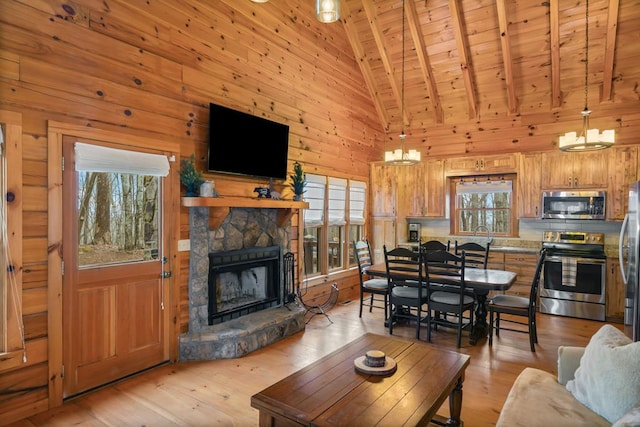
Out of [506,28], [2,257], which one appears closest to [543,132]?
[506,28]

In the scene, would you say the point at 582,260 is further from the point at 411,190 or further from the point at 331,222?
the point at 331,222

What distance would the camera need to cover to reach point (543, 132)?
6.15m

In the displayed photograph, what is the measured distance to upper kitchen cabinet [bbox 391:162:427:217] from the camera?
6914 mm

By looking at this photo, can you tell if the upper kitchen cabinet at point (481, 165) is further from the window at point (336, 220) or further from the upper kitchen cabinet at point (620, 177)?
the window at point (336, 220)

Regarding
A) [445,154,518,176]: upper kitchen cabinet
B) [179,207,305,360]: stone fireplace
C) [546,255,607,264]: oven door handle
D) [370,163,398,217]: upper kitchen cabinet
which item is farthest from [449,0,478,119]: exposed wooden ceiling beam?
[179,207,305,360]: stone fireplace

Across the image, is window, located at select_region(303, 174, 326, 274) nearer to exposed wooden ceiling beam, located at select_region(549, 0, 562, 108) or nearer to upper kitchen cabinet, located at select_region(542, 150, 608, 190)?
upper kitchen cabinet, located at select_region(542, 150, 608, 190)


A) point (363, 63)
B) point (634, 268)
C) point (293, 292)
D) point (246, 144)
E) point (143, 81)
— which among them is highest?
point (363, 63)

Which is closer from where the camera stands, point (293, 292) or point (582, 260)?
point (293, 292)

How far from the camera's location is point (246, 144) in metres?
4.39

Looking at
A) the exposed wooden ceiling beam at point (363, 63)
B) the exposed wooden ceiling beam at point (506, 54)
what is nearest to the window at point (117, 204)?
the exposed wooden ceiling beam at point (363, 63)

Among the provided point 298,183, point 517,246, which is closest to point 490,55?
point 517,246

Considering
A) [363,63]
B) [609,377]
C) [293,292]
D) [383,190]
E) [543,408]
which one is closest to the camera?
[609,377]

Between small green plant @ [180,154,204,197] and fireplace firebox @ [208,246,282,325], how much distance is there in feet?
2.37

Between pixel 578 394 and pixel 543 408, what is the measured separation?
26cm
